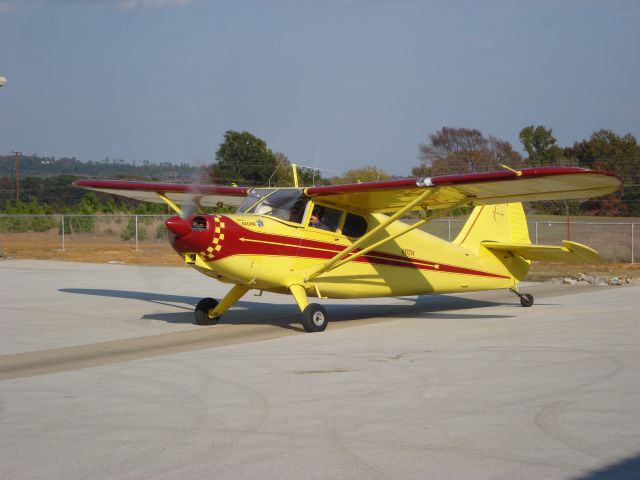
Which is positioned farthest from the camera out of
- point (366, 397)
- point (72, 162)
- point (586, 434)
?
point (72, 162)

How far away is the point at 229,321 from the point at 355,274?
257 cm

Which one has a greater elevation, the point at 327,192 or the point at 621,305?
the point at 327,192

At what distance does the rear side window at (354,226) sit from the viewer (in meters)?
14.5

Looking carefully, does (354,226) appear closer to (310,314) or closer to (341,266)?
(341,266)

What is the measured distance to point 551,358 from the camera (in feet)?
33.2

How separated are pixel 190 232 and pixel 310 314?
99.1 inches

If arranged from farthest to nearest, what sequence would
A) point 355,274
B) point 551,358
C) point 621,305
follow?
1. point 621,305
2. point 355,274
3. point 551,358

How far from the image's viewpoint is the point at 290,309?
17.0m

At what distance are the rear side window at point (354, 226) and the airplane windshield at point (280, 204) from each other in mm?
1035

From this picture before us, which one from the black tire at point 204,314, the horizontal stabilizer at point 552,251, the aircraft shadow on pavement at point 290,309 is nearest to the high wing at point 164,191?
the black tire at point 204,314

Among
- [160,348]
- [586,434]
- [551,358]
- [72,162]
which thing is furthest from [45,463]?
[72,162]

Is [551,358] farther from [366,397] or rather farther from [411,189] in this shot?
[411,189]

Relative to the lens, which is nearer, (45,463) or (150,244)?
(45,463)

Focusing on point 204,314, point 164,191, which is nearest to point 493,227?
point 204,314
